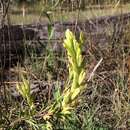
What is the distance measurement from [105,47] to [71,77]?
241 centimetres

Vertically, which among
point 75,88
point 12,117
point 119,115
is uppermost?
point 75,88

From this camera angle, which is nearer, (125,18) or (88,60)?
(88,60)

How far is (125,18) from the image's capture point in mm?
4125

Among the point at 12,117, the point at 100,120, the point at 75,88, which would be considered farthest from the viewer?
the point at 100,120

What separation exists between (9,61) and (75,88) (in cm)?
231

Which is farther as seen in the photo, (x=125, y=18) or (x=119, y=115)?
(x=125, y=18)

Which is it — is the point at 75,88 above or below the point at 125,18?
above

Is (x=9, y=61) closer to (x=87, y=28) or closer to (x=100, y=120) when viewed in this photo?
(x=87, y=28)

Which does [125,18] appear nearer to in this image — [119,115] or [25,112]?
[119,115]

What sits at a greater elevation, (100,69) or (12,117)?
(12,117)

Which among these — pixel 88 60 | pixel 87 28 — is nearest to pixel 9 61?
pixel 88 60

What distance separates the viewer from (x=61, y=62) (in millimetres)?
3248

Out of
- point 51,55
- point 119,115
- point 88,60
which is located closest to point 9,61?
point 51,55

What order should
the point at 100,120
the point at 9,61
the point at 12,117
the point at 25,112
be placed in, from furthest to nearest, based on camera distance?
the point at 9,61, the point at 100,120, the point at 12,117, the point at 25,112
